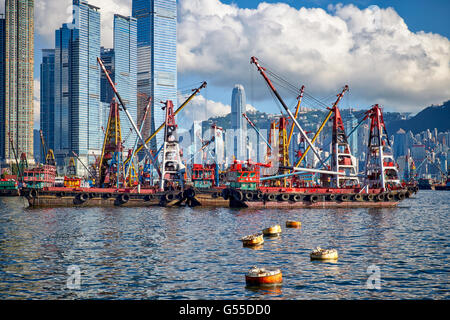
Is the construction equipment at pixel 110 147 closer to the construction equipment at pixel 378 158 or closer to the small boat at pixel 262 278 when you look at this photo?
the construction equipment at pixel 378 158

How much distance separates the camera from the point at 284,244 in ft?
150

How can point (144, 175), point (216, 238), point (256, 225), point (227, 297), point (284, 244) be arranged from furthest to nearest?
point (144, 175) < point (256, 225) < point (216, 238) < point (284, 244) < point (227, 297)

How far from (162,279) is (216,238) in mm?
18716

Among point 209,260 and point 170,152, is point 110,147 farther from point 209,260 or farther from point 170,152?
point 209,260

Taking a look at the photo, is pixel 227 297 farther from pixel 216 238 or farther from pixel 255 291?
pixel 216 238

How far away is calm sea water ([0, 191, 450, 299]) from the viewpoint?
2834 centimetres

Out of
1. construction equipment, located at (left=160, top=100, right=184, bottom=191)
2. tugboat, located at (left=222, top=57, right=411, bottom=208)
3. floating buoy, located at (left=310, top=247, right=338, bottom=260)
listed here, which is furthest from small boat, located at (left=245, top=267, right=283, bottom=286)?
construction equipment, located at (left=160, top=100, right=184, bottom=191)

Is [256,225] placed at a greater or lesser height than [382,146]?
lesser

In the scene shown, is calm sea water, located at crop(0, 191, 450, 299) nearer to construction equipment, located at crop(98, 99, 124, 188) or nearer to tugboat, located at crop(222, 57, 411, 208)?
tugboat, located at crop(222, 57, 411, 208)

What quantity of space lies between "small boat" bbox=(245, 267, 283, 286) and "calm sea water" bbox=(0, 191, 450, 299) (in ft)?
1.86

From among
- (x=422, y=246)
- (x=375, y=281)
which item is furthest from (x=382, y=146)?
(x=375, y=281)

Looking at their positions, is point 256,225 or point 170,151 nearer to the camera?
point 256,225

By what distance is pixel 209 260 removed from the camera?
37312 millimetres
